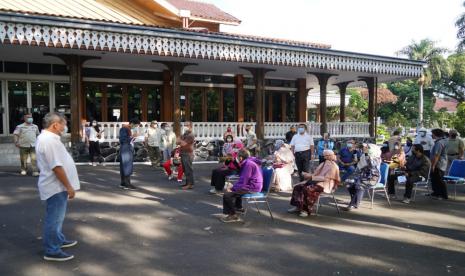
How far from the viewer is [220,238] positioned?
6109 mm

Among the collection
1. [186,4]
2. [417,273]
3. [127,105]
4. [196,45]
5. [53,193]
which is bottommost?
[417,273]

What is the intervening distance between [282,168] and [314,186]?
2722 millimetres

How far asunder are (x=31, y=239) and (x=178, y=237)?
2.05 m

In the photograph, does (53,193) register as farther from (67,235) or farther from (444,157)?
(444,157)

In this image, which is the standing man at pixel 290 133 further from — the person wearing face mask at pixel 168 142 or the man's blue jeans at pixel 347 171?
the person wearing face mask at pixel 168 142

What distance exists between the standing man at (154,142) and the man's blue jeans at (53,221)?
869 cm

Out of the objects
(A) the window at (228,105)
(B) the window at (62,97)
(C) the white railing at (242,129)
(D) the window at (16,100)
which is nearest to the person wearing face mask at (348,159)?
(C) the white railing at (242,129)

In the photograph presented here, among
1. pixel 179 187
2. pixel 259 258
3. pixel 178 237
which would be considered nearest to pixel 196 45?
pixel 179 187

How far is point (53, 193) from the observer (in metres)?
4.89

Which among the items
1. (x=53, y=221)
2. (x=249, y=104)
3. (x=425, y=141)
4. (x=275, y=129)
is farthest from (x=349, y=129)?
(x=53, y=221)

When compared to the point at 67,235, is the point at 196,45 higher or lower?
higher

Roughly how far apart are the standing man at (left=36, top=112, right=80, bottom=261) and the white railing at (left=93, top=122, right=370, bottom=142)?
9.98m

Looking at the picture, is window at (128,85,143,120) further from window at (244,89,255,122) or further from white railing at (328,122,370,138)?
white railing at (328,122,370,138)

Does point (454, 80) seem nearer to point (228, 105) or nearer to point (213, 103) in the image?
point (228, 105)
